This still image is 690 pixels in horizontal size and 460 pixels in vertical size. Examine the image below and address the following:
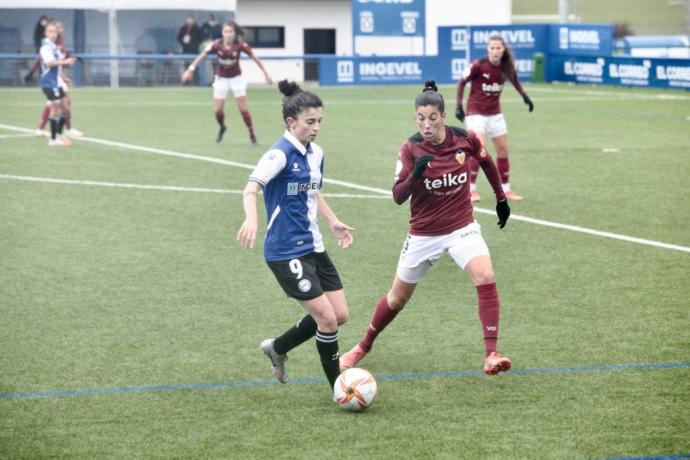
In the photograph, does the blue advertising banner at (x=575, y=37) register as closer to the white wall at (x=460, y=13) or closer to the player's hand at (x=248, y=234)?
the white wall at (x=460, y=13)

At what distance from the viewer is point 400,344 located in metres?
9.10

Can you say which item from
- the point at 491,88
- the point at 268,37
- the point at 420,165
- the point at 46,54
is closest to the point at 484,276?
the point at 420,165

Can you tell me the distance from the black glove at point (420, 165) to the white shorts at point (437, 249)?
71 centimetres

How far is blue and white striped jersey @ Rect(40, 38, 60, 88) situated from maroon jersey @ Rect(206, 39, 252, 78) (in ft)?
10.5

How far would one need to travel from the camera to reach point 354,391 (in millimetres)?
7340

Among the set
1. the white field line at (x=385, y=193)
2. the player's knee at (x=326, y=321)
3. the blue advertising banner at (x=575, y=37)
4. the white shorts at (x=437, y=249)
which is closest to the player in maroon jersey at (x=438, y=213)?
the white shorts at (x=437, y=249)

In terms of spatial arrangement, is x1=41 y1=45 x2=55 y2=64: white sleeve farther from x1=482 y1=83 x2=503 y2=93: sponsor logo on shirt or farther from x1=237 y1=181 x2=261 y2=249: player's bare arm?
x1=237 y1=181 x2=261 y2=249: player's bare arm

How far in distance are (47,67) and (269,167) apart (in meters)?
17.4

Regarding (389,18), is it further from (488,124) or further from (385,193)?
(488,124)

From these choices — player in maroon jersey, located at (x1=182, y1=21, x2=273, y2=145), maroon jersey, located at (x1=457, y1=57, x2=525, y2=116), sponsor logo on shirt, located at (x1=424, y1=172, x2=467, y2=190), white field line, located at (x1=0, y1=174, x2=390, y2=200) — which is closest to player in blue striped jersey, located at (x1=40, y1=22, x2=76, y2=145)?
player in maroon jersey, located at (x1=182, y1=21, x2=273, y2=145)

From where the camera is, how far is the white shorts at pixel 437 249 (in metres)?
8.34

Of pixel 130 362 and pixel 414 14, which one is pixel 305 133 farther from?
pixel 414 14

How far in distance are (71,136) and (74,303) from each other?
49.4ft

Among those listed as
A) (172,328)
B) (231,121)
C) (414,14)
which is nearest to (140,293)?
(172,328)
